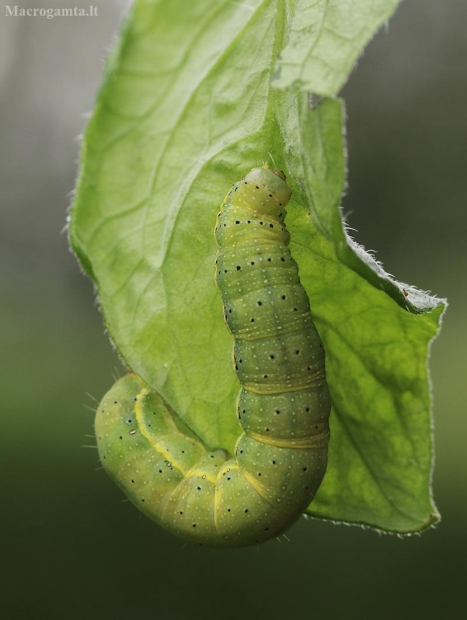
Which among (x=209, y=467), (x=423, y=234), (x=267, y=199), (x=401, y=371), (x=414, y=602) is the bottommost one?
(x=414, y=602)

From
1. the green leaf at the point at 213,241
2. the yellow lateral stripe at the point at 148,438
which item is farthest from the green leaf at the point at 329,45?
the yellow lateral stripe at the point at 148,438

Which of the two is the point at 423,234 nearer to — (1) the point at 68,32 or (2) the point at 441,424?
(2) the point at 441,424

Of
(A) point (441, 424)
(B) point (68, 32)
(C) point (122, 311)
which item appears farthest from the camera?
(B) point (68, 32)

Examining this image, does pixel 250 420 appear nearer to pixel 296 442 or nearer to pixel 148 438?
pixel 296 442

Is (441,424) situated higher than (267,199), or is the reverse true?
(267,199)

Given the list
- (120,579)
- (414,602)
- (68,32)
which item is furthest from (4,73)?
(414,602)
